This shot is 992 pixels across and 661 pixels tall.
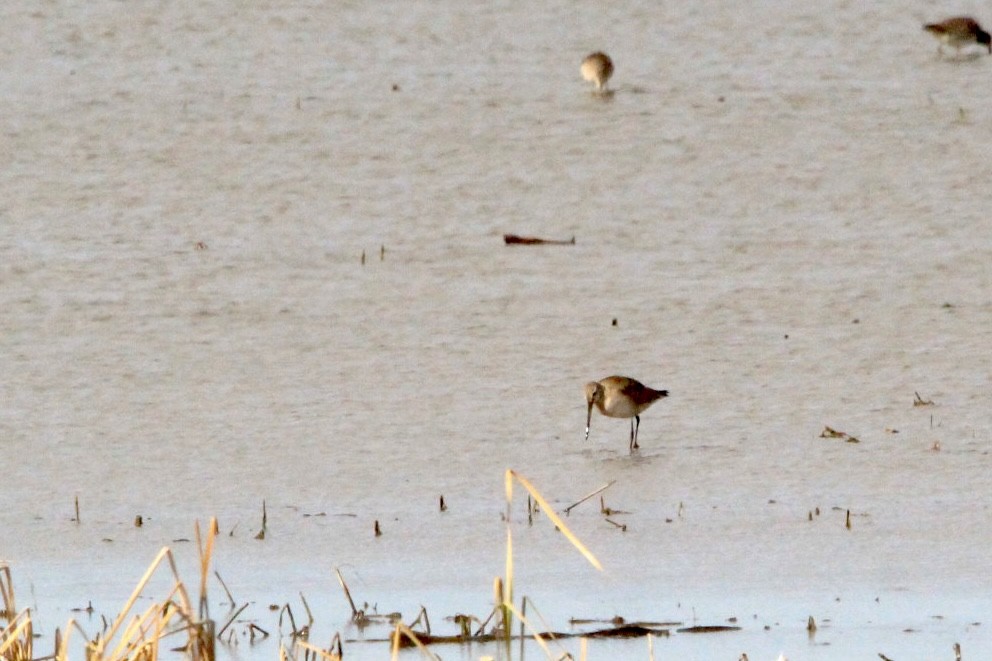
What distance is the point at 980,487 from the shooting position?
7.24 metres

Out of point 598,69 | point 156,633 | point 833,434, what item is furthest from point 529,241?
point 156,633

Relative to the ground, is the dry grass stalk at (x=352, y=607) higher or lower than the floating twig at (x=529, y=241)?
lower

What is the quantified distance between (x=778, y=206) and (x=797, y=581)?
17.2ft

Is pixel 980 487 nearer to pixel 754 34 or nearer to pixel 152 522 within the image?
pixel 152 522

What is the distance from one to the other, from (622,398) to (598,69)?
6154mm

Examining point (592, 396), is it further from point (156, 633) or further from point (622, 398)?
point (156, 633)

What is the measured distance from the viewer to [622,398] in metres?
7.95

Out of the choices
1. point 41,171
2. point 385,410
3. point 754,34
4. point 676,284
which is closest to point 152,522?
point 385,410

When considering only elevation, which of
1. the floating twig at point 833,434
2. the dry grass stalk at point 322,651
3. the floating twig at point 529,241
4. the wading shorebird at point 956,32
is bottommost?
the dry grass stalk at point 322,651

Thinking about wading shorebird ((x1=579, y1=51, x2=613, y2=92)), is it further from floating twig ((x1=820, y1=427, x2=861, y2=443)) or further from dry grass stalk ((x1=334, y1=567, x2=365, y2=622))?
dry grass stalk ((x1=334, y1=567, x2=365, y2=622))

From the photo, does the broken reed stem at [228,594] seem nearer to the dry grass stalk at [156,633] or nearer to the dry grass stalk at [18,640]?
the dry grass stalk at [18,640]

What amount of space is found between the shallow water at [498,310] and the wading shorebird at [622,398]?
108 millimetres

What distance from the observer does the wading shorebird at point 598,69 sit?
13766 millimetres

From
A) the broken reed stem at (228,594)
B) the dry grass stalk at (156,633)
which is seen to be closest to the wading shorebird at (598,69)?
the broken reed stem at (228,594)
